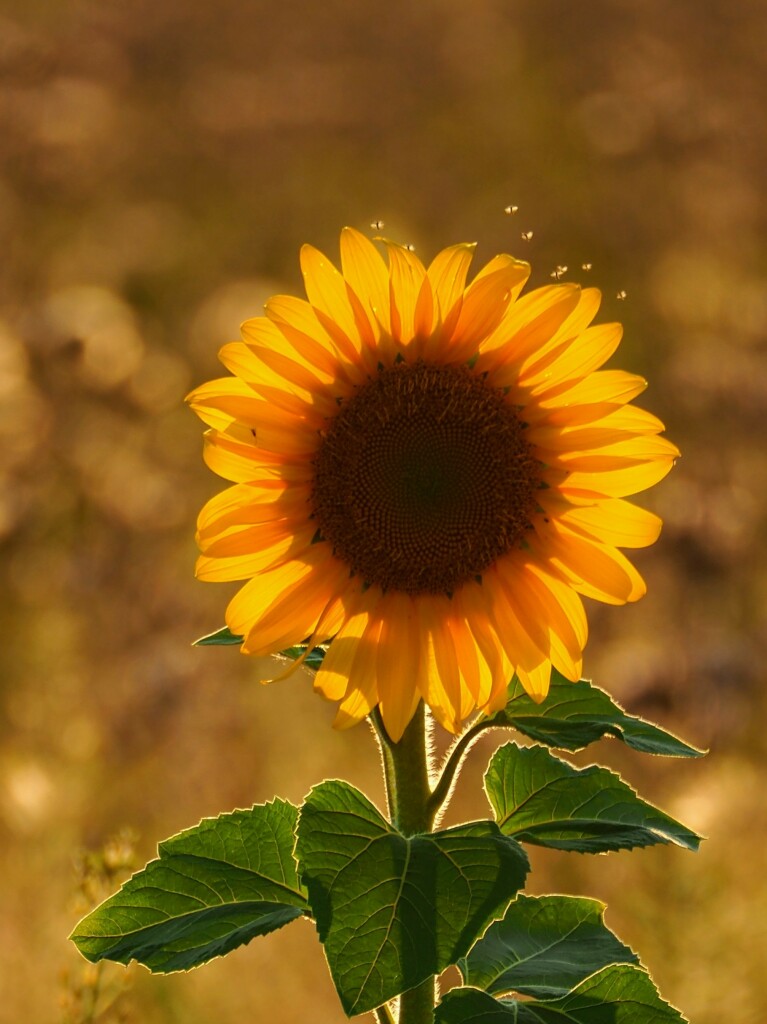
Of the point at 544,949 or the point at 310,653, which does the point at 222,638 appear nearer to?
the point at 310,653

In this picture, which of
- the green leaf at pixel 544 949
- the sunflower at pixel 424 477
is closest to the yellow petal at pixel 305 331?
the sunflower at pixel 424 477

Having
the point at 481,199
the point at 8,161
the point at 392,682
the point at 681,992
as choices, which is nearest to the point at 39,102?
the point at 8,161

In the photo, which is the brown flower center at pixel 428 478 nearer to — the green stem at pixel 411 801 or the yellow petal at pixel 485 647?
the yellow petal at pixel 485 647

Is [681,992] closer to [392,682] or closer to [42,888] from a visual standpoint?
[42,888]

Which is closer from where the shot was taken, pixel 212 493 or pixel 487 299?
pixel 487 299

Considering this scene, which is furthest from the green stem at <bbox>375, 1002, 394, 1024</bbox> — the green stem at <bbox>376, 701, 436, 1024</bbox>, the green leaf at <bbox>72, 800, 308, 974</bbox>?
the green leaf at <bbox>72, 800, 308, 974</bbox>

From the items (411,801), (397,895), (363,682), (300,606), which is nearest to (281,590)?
(300,606)

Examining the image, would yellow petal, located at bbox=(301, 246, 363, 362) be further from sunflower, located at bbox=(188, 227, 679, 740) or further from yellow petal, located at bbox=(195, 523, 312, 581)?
yellow petal, located at bbox=(195, 523, 312, 581)
